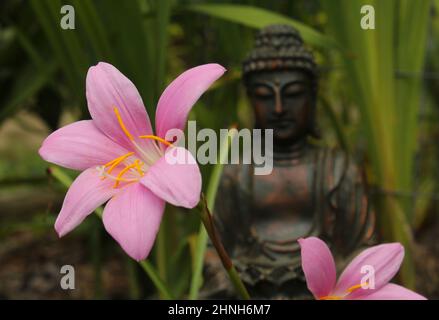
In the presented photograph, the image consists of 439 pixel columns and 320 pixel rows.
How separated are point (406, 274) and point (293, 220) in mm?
313

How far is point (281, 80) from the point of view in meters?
0.87

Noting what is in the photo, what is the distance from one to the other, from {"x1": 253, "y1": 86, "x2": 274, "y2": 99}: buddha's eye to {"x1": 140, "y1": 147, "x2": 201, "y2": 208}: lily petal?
0.56m

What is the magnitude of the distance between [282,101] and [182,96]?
0.54 m

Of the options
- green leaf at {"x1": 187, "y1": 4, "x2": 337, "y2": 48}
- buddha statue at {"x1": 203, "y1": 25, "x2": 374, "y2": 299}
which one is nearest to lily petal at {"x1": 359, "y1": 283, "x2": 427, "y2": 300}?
buddha statue at {"x1": 203, "y1": 25, "x2": 374, "y2": 299}

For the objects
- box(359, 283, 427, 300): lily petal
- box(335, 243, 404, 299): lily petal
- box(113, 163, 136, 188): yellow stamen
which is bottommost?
box(359, 283, 427, 300): lily petal

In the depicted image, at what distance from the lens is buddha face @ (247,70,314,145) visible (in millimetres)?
872

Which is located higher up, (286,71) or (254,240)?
(286,71)

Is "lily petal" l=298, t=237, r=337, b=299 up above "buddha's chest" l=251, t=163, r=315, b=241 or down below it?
above

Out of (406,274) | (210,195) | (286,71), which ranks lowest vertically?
(406,274)

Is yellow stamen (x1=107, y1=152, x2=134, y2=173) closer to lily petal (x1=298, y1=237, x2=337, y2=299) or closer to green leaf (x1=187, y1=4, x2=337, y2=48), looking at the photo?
lily petal (x1=298, y1=237, x2=337, y2=299)

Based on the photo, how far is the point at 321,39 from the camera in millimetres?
871

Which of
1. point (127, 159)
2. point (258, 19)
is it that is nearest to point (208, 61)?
point (258, 19)
